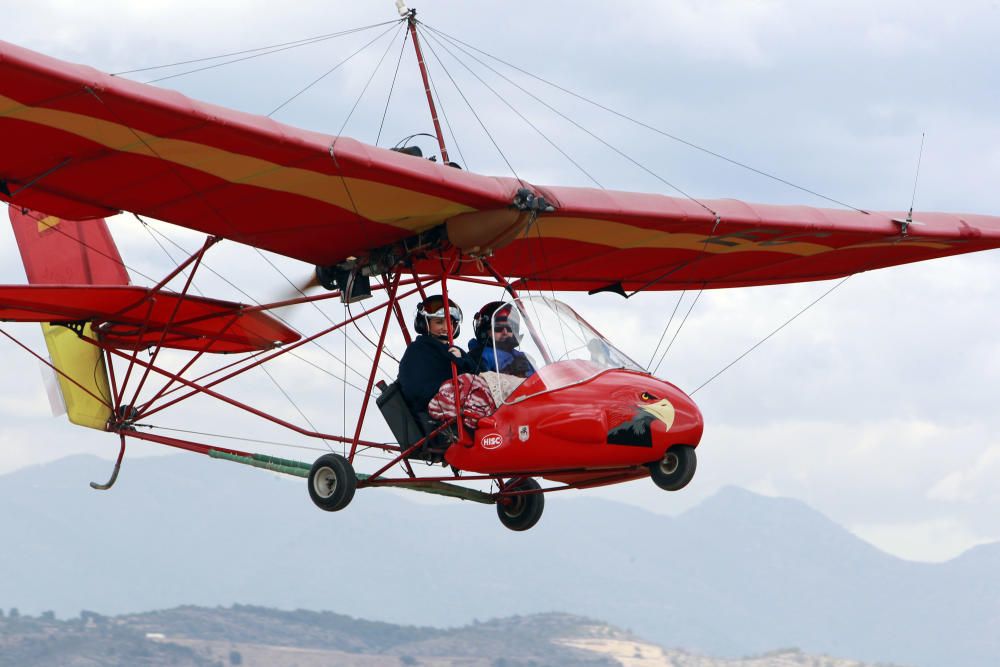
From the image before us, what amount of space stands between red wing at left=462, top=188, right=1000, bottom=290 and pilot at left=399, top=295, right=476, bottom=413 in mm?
1244

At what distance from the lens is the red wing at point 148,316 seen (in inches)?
628

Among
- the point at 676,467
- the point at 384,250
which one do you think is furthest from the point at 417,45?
the point at 676,467

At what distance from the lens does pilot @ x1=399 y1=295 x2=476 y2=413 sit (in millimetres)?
13094

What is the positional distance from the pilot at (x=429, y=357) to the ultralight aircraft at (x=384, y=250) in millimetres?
209

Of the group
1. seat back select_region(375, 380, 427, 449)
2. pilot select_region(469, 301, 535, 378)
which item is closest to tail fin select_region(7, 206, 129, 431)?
seat back select_region(375, 380, 427, 449)

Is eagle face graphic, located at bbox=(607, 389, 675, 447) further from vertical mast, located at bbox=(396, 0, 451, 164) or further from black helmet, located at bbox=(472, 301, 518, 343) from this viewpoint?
vertical mast, located at bbox=(396, 0, 451, 164)

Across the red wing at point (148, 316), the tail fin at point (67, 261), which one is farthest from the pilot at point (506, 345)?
the tail fin at point (67, 261)

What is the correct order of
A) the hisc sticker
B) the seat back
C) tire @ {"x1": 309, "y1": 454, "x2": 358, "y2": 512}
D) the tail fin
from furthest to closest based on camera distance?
the tail fin, the seat back, tire @ {"x1": 309, "y1": 454, "x2": 358, "y2": 512}, the hisc sticker

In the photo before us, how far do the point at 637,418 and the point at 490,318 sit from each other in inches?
86.6

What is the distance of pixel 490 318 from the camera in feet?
42.2

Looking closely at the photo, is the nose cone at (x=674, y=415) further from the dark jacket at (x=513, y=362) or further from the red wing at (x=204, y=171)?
the red wing at (x=204, y=171)

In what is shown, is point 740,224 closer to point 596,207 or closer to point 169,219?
point 596,207

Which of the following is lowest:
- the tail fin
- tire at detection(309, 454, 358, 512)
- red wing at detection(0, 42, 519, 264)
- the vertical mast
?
tire at detection(309, 454, 358, 512)

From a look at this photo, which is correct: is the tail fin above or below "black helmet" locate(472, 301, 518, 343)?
above
